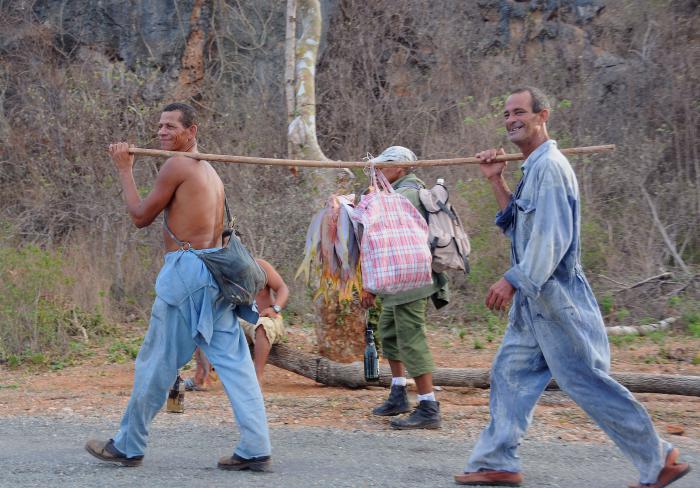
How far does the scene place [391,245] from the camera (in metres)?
6.16

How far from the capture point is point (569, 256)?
4988 mm

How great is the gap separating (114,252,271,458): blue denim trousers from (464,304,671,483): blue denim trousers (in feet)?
4.09

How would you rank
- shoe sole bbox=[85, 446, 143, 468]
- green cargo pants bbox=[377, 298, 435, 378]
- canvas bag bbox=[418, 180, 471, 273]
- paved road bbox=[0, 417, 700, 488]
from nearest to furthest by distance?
paved road bbox=[0, 417, 700, 488]
shoe sole bbox=[85, 446, 143, 468]
canvas bag bbox=[418, 180, 471, 273]
green cargo pants bbox=[377, 298, 435, 378]

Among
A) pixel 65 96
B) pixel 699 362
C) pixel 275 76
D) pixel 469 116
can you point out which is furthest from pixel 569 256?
pixel 275 76

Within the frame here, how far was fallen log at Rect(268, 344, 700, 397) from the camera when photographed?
24.4ft

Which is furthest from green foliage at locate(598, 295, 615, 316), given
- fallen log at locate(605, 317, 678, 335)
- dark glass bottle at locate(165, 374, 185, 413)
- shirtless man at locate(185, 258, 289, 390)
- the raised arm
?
the raised arm

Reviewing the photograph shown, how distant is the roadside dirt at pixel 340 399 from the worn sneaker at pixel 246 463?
4.52ft

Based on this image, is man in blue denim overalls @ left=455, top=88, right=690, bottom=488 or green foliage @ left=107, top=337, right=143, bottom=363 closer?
man in blue denim overalls @ left=455, top=88, right=690, bottom=488

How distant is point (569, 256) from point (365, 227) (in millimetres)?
1593

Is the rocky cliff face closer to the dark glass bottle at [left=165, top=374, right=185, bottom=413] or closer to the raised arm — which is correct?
the dark glass bottle at [left=165, top=374, right=185, bottom=413]

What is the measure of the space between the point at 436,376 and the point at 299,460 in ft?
7.53

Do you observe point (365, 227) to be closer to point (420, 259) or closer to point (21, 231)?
point (420, 259)

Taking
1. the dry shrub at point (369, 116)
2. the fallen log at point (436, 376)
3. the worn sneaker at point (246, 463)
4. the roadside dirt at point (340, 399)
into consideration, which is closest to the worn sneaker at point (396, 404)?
the roadside dirt at point (340, 399)

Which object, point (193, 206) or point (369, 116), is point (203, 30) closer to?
point (369, 116)
